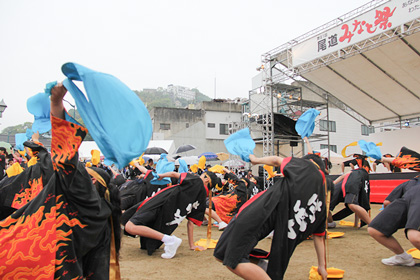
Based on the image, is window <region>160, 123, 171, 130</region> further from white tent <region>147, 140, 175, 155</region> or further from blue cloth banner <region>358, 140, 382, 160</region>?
blue cloth banner <region>358, 140, 382, 160</region>

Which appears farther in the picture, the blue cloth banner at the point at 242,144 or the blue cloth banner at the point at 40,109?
the blue cloth banner at the point at 242,144

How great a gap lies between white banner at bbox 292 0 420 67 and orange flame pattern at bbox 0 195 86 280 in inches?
370

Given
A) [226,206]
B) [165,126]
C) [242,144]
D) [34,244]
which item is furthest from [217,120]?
[34,244]

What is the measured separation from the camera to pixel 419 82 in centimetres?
1105

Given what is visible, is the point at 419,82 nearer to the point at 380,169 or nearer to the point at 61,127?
the point at 380,169

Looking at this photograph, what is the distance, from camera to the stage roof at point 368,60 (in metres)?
9.09

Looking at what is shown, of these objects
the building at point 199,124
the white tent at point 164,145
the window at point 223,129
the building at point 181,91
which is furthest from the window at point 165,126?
the building at point 181,91

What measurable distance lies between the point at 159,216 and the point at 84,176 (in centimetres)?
304

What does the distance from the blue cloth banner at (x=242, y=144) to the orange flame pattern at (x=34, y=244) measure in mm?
1772

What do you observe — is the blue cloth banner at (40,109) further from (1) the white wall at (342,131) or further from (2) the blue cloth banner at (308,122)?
(1) the white wall at (342,131)

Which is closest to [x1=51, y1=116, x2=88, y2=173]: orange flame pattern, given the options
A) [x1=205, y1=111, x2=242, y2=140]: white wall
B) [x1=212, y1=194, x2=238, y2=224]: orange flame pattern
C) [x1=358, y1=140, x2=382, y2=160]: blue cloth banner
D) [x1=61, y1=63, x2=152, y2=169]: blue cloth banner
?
[x1=61, y1=63, x2=152, y2=169]: blue cloth banner

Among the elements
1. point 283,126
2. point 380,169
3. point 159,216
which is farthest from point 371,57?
point 159,216

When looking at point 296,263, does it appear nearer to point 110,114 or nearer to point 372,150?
point 372,150

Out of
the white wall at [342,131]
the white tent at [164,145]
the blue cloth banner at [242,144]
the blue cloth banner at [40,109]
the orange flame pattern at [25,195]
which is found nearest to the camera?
the blue cloth banner at [40,109]
